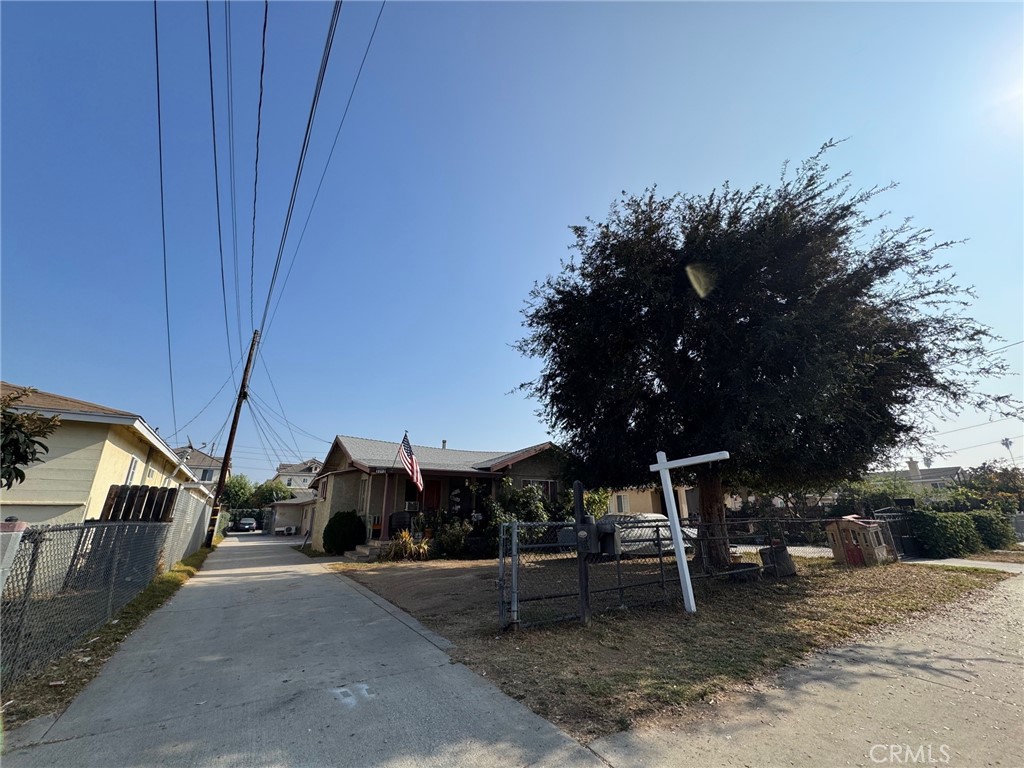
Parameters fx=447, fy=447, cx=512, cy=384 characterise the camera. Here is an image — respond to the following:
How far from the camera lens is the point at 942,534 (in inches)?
480

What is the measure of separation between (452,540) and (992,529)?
17.0 metres

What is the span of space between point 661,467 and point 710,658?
2.73m

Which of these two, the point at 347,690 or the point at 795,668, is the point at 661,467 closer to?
the point at 795,668

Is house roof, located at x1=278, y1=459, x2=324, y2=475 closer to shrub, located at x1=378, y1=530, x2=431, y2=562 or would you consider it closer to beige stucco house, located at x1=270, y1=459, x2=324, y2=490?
beige stucco house, located at x1=270, y1=459, x2=324, y2=490

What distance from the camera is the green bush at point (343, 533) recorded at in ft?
55.6

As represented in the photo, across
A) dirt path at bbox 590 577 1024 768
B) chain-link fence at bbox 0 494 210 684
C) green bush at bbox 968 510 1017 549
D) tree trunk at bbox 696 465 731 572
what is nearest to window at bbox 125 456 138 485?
chain-link fence at bbox 0 494 210 684

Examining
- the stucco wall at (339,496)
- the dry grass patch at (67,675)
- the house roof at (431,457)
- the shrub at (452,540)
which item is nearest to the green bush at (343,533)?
the stucco wall at (339,496)

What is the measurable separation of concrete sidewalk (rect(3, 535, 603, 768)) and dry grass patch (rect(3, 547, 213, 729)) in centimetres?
13

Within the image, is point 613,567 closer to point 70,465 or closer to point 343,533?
point 343,533

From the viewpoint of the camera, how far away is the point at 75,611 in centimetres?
536

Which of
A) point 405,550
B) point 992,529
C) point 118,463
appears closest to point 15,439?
point 118,463

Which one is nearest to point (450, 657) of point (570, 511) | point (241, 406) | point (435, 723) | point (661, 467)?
point (435, 723)

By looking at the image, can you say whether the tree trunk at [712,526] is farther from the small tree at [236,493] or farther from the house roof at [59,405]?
the small tree at [236,493]

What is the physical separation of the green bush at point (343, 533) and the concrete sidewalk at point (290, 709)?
11.0m
